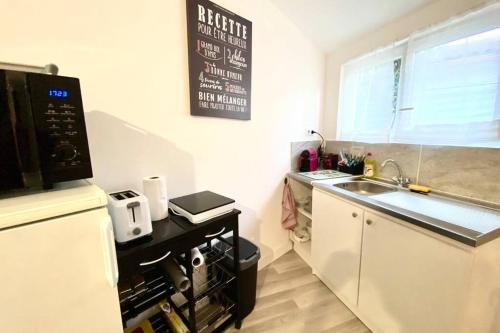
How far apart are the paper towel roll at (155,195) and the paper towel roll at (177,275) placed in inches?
9.9

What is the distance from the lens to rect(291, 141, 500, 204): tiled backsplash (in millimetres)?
1215

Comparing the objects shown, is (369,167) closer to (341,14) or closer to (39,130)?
(341,14)

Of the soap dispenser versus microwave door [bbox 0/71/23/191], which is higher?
microwave door [bbox 0/71/23/191]

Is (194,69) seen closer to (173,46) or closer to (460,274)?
(173,46)

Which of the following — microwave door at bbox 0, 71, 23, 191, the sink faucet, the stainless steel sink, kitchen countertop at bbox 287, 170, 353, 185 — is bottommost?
the stainless steel sink

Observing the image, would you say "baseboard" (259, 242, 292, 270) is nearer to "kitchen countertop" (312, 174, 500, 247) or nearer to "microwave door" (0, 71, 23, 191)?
"kitchen countertop" (312, 174, 500, 247)

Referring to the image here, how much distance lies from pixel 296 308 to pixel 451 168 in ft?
4.79

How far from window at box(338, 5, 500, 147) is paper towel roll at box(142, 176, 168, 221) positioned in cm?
183

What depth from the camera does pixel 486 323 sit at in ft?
3.29

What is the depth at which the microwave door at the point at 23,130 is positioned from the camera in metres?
0.62

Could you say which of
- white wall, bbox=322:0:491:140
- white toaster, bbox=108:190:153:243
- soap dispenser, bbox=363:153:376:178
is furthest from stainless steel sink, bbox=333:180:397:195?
white toaster, bbox=108:190:153:243

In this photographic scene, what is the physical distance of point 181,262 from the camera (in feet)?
3.90

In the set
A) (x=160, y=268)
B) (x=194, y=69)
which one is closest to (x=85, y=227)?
(x=160, y=268)

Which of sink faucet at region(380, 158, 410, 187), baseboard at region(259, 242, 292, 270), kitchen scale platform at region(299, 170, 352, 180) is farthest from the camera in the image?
baseboard at region(259, 242, 292, 270)
